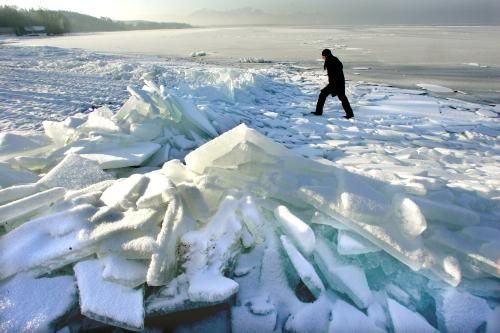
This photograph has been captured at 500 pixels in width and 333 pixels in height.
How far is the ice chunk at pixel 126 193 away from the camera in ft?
5.98

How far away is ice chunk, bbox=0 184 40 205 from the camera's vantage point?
6.44 ft

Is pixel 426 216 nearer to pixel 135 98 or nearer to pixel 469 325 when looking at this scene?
pixel 469 325

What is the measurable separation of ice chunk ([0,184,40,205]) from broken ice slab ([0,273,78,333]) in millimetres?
664

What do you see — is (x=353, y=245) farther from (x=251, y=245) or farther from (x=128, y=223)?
(x=128, y=223)

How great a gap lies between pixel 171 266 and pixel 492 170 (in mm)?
3417

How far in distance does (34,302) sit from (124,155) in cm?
169

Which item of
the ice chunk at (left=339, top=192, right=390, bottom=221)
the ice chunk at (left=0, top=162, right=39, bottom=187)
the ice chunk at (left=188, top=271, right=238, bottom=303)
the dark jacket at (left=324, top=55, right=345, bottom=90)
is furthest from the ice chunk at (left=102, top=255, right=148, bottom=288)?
the dark jacket at (left=324, top=55, right=345, bottom=90)

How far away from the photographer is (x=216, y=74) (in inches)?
316

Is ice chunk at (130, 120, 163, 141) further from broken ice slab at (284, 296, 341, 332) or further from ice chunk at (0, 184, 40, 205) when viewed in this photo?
broken ice slab at (284, 296, 341, 332)

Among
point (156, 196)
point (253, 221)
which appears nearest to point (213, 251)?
point (253, 221)

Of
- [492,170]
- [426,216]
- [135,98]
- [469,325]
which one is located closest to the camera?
[469,325]

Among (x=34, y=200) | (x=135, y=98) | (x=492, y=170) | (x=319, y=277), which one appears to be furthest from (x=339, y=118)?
(x=34, y=200)

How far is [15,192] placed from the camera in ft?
6.56

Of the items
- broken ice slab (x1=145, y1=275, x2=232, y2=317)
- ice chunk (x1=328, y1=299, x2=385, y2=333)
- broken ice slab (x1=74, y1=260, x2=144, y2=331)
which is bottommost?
ice chunk (x1=328, y1=299, x2=385, y2=333)
